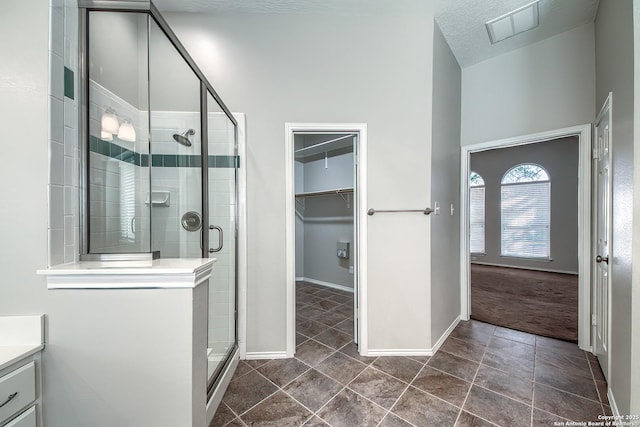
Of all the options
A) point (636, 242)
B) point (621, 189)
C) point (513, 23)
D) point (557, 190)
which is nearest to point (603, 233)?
point (621, 189)

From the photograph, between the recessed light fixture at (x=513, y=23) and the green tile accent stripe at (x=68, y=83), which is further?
the recessed light fixture at (x=513, y=23)

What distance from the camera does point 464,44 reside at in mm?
2408

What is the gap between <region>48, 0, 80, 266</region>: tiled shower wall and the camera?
0.99 m

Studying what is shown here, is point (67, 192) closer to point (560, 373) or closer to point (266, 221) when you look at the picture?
point (266, 221)

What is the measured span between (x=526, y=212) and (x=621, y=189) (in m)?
4.95

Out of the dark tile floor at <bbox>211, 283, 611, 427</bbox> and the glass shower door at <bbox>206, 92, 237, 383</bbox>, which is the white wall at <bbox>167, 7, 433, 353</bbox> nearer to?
the glass shower door at <bbox>206, 92, 237, 383</bbox>

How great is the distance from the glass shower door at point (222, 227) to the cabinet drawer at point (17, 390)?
34.8 inches

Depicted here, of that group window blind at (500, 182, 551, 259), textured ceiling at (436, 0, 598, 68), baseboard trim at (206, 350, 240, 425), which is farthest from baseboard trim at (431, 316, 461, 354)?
window blind at (500, 182, 551, 259)

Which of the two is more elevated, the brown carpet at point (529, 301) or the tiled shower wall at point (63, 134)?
the tiled shower wall at point (63, 134)

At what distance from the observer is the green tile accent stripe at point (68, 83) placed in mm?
1041

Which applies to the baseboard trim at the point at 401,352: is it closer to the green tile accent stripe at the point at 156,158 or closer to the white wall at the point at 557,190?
the green tile accent stripe at the point at 156,158

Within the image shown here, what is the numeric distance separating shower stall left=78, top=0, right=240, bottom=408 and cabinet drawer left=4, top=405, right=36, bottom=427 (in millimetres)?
561

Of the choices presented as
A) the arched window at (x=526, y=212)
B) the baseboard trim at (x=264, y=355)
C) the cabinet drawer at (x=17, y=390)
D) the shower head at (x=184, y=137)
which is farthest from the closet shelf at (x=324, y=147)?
the arched window at (x=526, y=212)

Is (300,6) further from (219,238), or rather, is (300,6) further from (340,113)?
(219,238)
